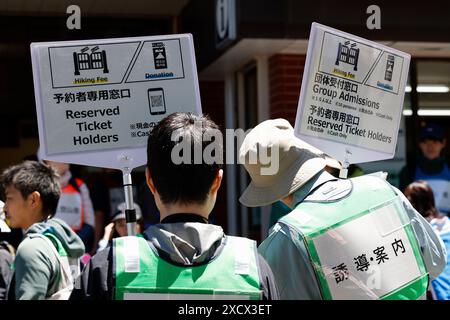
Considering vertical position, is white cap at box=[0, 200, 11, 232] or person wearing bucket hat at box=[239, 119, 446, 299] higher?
person wearing bucket hat at box=[239, 119, 446, 299]

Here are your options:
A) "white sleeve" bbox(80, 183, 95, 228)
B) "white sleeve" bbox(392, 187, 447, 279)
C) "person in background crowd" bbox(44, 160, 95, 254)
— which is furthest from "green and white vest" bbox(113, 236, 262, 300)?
"white sleeve" bbox(80, 183, 95, 228)

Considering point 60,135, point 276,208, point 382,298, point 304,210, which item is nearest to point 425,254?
point 382,298

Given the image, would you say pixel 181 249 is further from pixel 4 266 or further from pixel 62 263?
pixel 4 266

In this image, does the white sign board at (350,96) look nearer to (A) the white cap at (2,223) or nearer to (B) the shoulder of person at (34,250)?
(B) the shoulder of person at (34,250)

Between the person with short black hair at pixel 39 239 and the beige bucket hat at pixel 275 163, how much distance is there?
0.91m

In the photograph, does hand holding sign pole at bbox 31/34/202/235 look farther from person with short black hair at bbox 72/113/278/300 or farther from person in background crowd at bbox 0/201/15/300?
person with short black hair at bbox 72/113/278/300

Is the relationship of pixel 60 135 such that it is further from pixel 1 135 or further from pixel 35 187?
pixel 1 135

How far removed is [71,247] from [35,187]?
1.28 ft

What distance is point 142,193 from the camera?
7.97 meters

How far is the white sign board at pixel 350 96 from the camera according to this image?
10.9 feet

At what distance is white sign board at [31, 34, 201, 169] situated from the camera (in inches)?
131

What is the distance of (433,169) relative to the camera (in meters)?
7.45

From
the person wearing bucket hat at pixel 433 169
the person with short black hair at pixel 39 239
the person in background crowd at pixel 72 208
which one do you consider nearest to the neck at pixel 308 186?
the person with short black hair at pixel 39 239

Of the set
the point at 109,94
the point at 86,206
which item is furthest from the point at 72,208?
the point at 109,94
